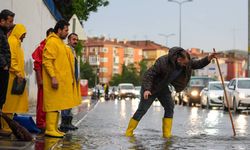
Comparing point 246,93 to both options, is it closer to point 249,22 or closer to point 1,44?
point 249,22

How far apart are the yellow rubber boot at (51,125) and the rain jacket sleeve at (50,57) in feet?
2.09

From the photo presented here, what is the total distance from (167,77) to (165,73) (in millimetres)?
75

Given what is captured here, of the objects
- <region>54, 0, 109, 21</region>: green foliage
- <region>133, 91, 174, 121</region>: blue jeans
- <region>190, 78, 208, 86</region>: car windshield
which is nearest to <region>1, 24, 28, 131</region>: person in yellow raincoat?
<region>133, 91, 174, 121</region>: blue jeans

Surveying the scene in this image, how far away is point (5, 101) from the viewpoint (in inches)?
437

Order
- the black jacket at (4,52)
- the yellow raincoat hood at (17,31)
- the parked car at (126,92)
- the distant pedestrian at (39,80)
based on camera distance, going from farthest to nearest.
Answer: the parked car at (126,92) → the distant pedestrian at (39,80) → the yellow raincoat hood at (17,31) → the black jacket at (4,52)

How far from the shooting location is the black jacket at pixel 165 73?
1242 centimetres

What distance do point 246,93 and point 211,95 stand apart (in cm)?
728

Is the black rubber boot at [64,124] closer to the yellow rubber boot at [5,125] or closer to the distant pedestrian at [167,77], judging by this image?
the distant pedestrian at [167,77]

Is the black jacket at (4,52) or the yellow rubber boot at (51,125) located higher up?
the black jacket at (4,52)

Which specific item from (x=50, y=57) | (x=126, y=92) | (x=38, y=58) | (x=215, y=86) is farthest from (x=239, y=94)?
(x=126, y=92)

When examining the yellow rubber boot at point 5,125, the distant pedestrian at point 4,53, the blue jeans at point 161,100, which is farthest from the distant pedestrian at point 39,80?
the blue jeans at point 161,100

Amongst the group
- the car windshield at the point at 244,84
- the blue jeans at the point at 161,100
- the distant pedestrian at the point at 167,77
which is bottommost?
the blue jeans at the point at 161,100

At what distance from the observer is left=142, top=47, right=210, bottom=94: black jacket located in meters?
12.4

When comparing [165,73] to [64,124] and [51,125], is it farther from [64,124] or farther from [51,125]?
[64,124]
